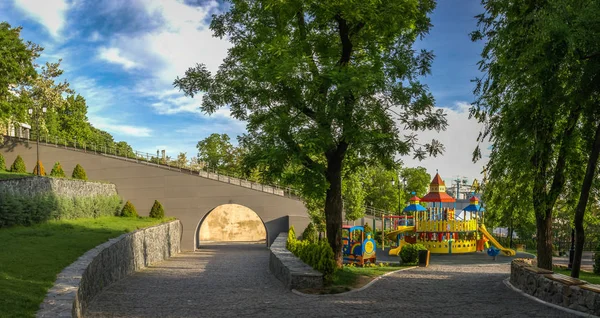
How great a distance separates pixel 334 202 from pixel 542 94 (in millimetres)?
7944

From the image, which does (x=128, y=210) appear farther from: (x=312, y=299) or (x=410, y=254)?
(x=312, y=299)

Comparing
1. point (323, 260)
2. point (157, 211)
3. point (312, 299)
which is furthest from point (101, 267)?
point (157, 211)

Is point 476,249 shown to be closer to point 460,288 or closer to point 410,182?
point 460,288

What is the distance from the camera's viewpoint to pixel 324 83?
1554 centimetres

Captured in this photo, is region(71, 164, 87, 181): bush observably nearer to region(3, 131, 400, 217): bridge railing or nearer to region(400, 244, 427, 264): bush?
region(3, 131, 400, 217): bridge railing

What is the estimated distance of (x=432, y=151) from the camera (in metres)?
17.8

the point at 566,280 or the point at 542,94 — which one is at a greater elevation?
the point at 542,94

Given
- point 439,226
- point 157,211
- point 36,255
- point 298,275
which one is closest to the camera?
point 298,275

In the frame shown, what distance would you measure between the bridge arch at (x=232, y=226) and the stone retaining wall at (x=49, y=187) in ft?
66.9

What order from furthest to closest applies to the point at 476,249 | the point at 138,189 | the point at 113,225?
1. the point at 138,189
2. the point at 476,249
3. the point at 113,225

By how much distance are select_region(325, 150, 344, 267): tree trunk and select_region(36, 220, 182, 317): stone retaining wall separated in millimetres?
7247

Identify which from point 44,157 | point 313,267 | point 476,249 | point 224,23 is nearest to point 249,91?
point 224,23

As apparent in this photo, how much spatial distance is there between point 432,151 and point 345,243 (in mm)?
9367

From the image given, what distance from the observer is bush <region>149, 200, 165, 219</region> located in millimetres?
38531
